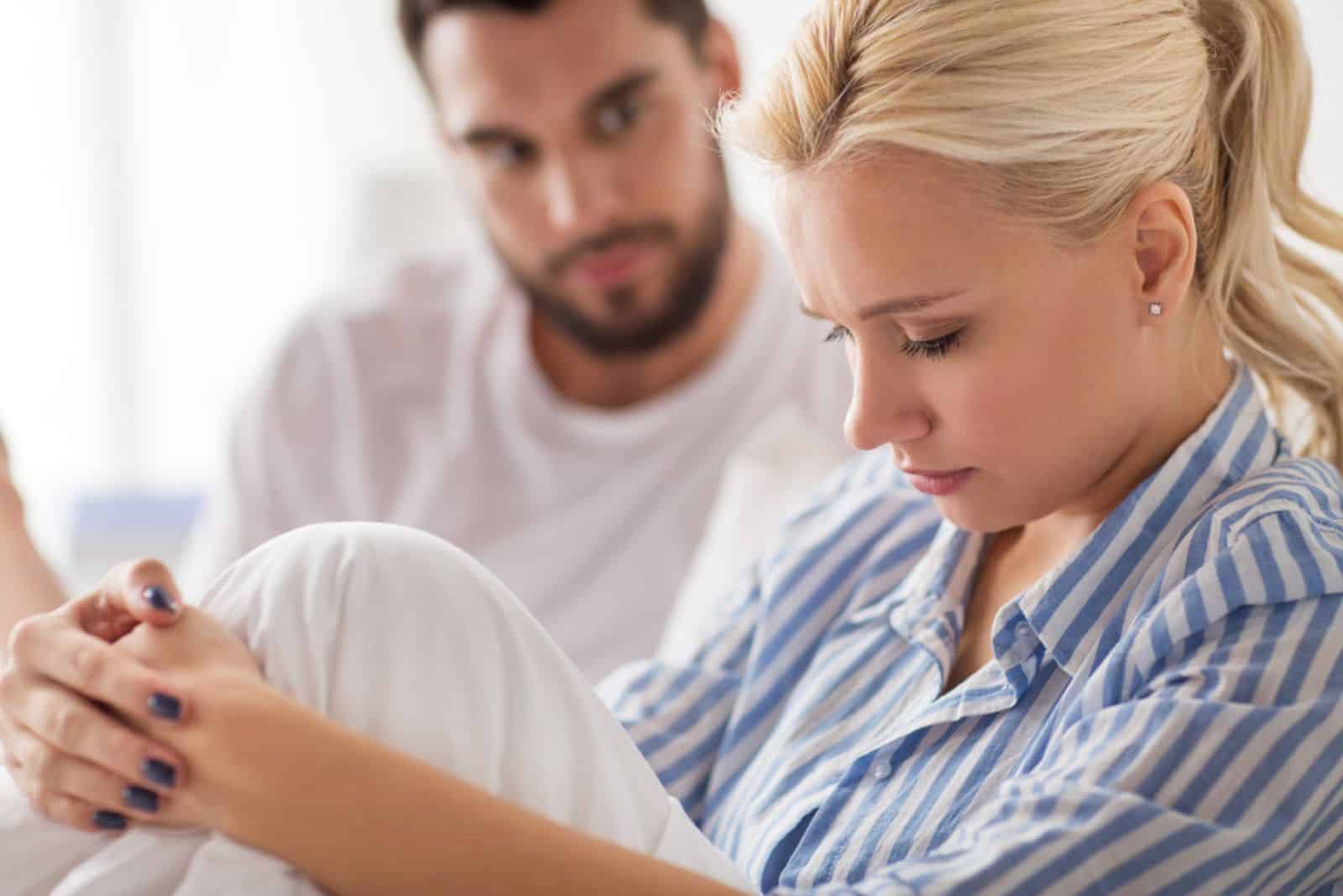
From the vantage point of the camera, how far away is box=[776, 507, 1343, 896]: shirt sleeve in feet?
2.96

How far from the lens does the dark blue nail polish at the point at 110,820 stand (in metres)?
0.95

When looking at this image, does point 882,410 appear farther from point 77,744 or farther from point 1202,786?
point 77,744

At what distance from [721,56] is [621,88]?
22 centimetres

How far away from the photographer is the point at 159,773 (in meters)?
0.94

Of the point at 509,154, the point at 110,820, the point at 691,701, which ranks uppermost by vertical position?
the point at 509,154

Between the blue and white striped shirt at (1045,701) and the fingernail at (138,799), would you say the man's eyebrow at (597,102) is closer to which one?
the blue and white striped shirt at (1045,701)

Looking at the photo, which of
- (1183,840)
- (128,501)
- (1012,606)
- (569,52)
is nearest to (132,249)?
(128,501)

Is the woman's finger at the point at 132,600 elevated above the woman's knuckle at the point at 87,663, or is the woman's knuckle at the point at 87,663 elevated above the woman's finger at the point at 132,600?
the woman's finger at the point at 132,600

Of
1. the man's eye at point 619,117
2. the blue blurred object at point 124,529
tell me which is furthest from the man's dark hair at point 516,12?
the blue blurred object at point 124,529

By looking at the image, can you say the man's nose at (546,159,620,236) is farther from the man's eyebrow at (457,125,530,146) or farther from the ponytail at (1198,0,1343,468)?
the ponytail at (1198,0,1343,468)

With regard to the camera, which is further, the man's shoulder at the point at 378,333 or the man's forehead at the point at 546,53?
the man's shoulder at the point at 378,333

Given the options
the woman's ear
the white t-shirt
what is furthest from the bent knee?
the white t-shirt

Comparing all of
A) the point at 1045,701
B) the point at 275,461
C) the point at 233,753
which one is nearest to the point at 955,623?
the point at 1045,701

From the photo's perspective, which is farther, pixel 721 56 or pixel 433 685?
pixel 721 56
